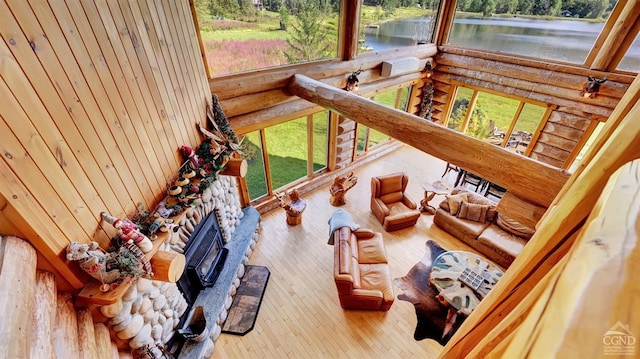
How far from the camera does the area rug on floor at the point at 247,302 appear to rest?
3914 mm

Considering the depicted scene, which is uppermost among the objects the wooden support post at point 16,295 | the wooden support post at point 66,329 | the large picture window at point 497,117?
the wooden support post at point 16,295

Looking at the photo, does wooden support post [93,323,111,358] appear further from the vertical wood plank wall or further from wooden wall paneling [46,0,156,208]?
wooden wall paneling [46,0,156,208]

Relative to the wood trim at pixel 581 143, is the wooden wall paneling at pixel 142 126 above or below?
above

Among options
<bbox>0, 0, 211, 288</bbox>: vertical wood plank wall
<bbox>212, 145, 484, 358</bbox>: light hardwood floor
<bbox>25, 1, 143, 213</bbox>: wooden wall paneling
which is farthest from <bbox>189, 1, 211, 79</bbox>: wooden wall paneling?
<bbox>212, 145, 484, 358</bbox>: light hardwood floor

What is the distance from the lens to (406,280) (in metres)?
4.59

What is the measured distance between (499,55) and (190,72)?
6.42 metres

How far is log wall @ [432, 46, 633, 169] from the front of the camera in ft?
16.3

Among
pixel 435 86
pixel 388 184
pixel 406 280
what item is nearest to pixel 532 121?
pixel 435 86

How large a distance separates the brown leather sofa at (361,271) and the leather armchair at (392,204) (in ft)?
2.34

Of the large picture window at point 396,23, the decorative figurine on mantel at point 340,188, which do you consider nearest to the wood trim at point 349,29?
the large picture window at point 396,23

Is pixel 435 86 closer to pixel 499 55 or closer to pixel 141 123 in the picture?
pixel 499 55

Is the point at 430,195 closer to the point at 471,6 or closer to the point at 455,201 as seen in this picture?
the point at 455,201

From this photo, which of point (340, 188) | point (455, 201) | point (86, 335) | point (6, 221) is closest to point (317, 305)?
point (340, 188)

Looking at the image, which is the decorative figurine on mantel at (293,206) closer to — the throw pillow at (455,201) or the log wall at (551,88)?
the throw pillow at (455,201)
